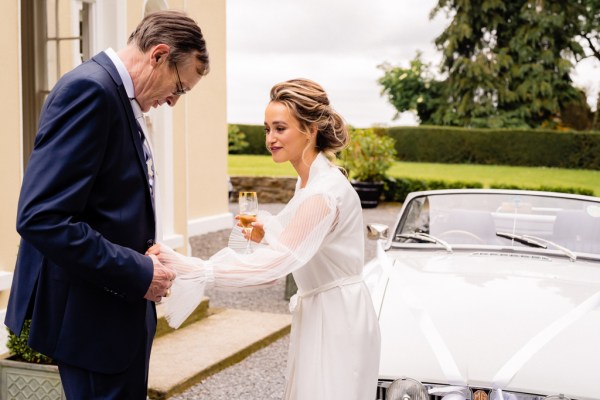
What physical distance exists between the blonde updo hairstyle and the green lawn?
2159 cm

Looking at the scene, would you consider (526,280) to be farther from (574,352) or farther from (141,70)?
(141,70)

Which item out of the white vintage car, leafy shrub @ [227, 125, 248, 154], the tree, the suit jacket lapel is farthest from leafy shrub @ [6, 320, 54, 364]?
the tree

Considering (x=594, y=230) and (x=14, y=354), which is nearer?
(x=14, y=354)

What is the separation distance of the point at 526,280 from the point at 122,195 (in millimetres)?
2765

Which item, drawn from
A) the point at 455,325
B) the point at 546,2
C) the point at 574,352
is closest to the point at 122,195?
the point at 455,325

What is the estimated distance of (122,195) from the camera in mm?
2271

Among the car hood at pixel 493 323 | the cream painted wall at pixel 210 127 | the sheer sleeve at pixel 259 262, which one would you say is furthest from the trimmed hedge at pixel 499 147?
the sheer sleeve at pixel 259 262

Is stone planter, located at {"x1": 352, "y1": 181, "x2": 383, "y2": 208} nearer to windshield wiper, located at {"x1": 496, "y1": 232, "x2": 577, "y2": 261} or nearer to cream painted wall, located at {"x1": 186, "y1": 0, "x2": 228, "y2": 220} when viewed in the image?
cream painted wall, located at {"x1": 186, "y1": 0, "x2": 228, "y2": 220}

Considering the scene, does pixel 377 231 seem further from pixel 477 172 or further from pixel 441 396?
pixel 477 172

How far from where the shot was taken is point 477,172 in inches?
1115

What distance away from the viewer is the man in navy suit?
2.07 meters

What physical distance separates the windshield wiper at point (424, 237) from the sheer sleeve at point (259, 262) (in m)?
2.50

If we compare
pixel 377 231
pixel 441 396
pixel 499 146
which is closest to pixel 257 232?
pixel 441 396

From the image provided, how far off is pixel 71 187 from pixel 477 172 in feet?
89.7
